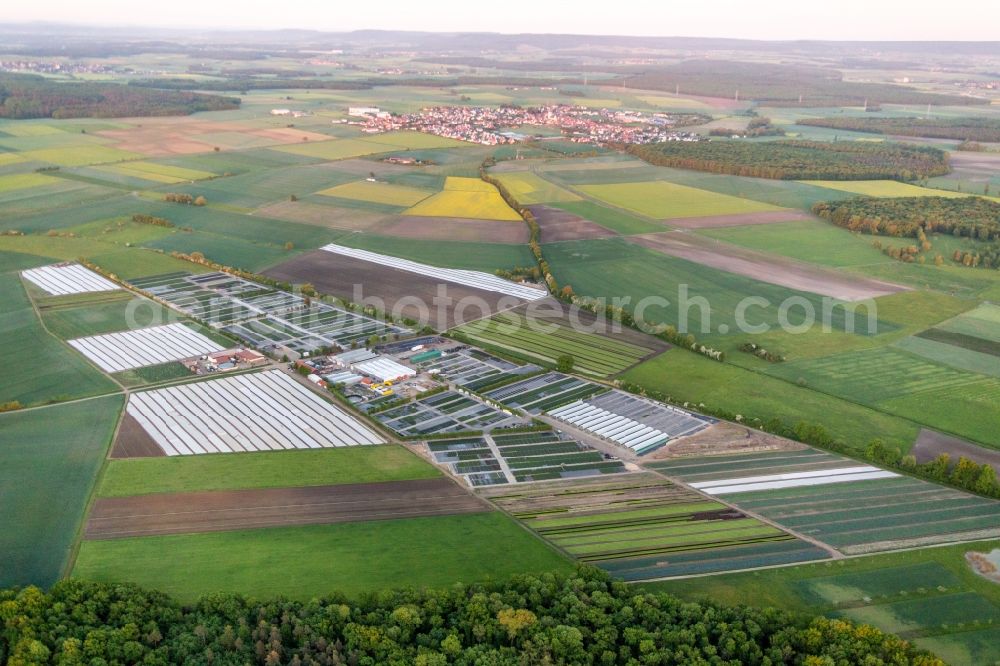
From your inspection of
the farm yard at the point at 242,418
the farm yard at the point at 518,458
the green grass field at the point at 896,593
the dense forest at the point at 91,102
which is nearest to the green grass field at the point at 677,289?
the farm yard at the point at 518,458

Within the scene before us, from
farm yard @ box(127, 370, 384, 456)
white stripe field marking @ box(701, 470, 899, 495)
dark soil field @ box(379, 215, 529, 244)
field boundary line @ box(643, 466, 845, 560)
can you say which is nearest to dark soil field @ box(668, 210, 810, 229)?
dark soil field @ box(379, 215, 529, 244)

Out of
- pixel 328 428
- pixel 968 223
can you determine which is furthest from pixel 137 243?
pixel 968 223

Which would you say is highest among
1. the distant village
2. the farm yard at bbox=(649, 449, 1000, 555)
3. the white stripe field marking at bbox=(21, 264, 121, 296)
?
the distant village

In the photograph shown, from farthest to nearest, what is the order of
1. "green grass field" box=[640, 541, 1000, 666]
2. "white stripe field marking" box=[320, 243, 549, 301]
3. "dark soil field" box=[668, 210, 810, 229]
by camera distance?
1. "dark soil field" box=[668, 210, 810, 229]
2. "white stripe field marking" box=[320, 243, 549, 301]
3. "green grass field" box=[640, 541, 1000, 666]

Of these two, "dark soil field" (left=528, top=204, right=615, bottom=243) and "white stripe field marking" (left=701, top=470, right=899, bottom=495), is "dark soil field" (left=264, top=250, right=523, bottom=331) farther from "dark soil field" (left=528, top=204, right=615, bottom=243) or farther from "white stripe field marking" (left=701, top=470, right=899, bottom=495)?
"white stripe field marking" (left=701, top=470, right=899, bottom=495)

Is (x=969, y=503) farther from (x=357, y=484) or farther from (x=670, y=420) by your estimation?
(x=357, y=484)

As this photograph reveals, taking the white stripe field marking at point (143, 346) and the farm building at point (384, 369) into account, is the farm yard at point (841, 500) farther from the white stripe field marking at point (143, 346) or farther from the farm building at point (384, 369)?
the white stripe field marking at point (143, 346)

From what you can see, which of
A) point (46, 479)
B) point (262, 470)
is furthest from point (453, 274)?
point (46, 479)
